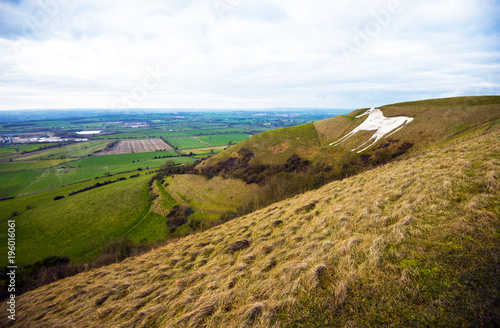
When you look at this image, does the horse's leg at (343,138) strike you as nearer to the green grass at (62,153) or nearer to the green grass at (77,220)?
the green grass at (77,220)

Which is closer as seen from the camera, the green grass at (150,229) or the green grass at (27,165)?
the green grass at (150,229)

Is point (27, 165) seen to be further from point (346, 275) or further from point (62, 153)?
point (346, 275)

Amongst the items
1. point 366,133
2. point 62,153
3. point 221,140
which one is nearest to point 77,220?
point 366,133

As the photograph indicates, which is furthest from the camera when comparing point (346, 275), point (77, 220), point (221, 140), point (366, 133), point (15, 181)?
point (221, 140)

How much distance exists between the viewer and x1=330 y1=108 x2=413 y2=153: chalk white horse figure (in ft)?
158

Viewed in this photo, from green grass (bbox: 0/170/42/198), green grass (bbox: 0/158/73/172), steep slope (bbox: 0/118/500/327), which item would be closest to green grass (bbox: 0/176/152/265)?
green grass (bbox: 0/170/42/198)

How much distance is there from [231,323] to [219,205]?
41.6 metres

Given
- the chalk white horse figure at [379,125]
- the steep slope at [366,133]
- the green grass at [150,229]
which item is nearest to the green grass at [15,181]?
the green grass at [150,229]

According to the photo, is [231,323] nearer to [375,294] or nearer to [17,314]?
[375,294]

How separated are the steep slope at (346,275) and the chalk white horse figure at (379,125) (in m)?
42.3

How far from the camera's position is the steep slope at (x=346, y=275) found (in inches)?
171

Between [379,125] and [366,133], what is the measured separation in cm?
547

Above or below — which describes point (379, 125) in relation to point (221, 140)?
above

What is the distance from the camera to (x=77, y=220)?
44.6 meters
